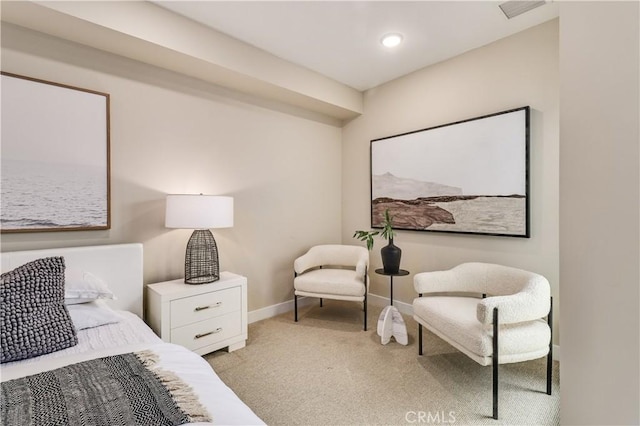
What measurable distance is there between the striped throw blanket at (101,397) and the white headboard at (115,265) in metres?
1.10

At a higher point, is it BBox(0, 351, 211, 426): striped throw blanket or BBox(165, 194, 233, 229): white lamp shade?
BBox(165, 194, 233, 229): white lamp shade

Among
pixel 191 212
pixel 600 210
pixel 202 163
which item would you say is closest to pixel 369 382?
pixel 191 212

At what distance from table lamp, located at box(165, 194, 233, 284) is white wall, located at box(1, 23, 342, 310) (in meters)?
0.27

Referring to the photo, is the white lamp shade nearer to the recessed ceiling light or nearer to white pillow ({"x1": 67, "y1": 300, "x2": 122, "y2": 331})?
white pillow ({"x1": 67, "y1": 300, "x2": 122, "y2": 331})

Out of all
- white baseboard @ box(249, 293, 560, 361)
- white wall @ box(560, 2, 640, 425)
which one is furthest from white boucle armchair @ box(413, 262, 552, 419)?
white wall @ box(560, 2, 640, 425)

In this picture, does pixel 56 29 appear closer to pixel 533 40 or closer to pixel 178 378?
pixel 178 378

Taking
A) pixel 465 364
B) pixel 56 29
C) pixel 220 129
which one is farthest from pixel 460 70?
pixel 56 29

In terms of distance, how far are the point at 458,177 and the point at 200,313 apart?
2.49 m

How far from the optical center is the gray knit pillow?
52.5 inches

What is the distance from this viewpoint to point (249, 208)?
10.0ft

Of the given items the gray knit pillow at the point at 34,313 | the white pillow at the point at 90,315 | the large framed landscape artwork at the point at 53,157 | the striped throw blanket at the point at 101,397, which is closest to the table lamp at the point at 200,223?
the large framed landscape artwork at the point at 53,157

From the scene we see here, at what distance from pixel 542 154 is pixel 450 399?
1.88m

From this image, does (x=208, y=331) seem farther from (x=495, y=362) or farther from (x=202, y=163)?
(x=495, y=362)

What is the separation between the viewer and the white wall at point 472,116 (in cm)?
229
